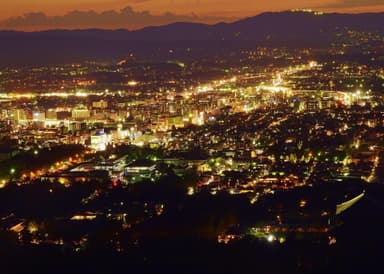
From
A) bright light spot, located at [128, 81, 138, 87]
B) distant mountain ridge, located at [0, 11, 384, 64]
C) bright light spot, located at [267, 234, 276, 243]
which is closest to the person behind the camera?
bright light spot, located at [267, 234, 276, 243]

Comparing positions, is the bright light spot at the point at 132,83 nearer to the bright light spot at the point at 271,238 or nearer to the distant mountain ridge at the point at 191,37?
the distant mountain ridge at the point at 191,37

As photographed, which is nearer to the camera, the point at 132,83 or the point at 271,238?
the point at 271,238

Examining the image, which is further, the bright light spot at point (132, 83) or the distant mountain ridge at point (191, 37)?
the distant mountain ridge at point (191, 37)

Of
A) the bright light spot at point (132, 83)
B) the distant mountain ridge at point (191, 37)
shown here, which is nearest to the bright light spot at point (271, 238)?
the bright light spot at point (132, 83)

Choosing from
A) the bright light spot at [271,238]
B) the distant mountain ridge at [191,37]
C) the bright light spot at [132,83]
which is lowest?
the bright light spot at [132,83]

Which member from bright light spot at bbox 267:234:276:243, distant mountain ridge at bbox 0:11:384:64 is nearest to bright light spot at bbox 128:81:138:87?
distant mountain ridge at bbox 0:11:384:64

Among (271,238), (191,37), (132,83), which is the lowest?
(132,83)

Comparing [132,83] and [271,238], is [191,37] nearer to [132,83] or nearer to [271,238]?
[132,83]

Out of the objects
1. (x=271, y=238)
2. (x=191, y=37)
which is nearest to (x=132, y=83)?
(x=191, y=37)

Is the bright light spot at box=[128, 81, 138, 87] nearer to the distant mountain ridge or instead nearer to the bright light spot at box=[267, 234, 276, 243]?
the distant mountain ridge

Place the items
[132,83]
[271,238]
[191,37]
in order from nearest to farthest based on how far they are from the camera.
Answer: [271,238]
[132,83]
[191,37]
